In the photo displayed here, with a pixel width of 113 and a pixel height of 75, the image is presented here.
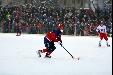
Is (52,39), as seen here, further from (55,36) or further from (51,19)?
(51,19)

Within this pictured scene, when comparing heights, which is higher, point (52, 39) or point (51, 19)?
point (52, 39)

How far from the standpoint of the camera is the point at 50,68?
849 cm

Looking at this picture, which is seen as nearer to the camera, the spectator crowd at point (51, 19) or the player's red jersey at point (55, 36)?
the player's red jersey at point (55, 36)

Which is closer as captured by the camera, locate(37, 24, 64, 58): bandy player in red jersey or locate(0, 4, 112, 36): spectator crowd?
locate(37, 24, 64, 58): bandy player in red jersey

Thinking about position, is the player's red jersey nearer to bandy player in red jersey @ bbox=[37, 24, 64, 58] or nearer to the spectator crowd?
bandy player in red jersey @ bbox=[37, 24, 64, 58]

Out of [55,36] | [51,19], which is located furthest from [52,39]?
[51,19]

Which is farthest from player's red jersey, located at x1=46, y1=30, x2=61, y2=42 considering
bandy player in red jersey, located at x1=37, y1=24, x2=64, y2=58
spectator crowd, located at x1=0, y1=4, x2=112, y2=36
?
spectator crowd, located at x1=0, y1=4, x2=112, y2=36

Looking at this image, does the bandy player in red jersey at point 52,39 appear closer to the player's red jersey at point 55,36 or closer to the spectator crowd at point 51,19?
the player's red jersey at point 55,36

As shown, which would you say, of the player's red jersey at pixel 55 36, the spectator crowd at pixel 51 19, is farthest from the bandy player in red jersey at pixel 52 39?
the spectator crowd at pixel 51 19

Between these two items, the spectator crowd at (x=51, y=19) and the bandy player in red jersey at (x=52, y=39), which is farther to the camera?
the spectator crowd at (x=51, y=19)

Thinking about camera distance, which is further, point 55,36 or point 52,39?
point 52,39

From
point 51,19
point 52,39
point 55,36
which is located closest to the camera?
point 55,36

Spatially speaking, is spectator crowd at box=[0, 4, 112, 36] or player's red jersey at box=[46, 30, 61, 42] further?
spectator crowd at box=[0, 4, 112, 36]

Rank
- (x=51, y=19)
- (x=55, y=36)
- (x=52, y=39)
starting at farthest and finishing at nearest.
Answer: (x=51, y=19), (x=52, y=39), (x=55, y=36)
